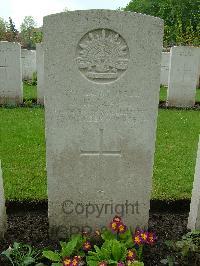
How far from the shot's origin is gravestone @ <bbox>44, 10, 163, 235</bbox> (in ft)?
8.59

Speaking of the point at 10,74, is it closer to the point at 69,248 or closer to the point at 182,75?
the point at 182,75

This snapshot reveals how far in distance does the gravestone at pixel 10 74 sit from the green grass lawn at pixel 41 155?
1058 mm

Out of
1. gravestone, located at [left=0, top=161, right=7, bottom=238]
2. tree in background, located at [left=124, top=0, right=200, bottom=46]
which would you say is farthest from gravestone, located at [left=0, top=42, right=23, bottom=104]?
tree in background, located at [left=124, top=0, right=200, bottom=46]

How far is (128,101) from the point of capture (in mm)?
2789

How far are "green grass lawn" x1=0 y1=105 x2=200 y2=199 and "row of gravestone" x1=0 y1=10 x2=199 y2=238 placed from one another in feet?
2.87

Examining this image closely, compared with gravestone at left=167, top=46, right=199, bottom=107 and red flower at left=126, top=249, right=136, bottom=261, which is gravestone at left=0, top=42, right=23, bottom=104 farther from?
red flower at left=126, top=249, right=136, bottom=261

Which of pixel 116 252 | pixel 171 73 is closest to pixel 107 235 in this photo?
pixel 116 252

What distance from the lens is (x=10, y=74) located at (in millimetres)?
9016

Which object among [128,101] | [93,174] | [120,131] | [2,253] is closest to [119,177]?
[93,174]

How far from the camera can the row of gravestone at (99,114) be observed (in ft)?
8.59

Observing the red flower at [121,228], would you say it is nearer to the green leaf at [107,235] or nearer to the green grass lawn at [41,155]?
the green leaf at [107,235]

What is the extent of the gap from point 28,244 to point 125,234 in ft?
2.74

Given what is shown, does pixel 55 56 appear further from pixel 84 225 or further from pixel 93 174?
pixel 84 225

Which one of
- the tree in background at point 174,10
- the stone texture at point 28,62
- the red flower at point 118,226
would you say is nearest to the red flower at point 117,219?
the red flower at point 118,226
